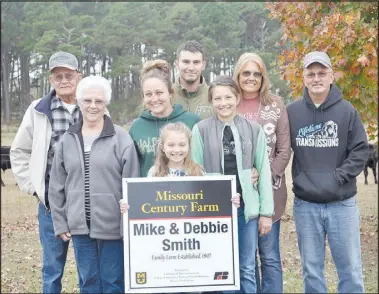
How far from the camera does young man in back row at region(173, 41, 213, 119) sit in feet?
18.4

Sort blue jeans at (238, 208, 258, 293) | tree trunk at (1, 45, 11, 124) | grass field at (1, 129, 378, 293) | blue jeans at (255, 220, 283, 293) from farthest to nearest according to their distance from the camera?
tree trunk at (1, 45, 11, 124) → grass field at (1, 129, 378, 293) → blue jeans at (255, 220, 283, 293) → blue jeans at (238, 208, 258, 293)

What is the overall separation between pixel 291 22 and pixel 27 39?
3927 cm

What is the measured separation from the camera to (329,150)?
5.05m

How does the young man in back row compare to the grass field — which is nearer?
the young man in back row

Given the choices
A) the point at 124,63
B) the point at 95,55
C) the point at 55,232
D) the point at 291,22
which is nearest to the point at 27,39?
the point at 95,55

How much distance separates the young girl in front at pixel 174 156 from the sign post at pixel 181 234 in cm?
11

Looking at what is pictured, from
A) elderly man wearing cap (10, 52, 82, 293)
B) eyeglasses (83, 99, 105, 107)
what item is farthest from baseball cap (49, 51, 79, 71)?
eyeglasses (83, 99, 105, 107)

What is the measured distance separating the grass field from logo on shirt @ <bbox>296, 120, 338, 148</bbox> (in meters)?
2.98

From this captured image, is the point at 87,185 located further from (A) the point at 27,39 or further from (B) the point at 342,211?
(A) the point at 27,39

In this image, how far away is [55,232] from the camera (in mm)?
4934

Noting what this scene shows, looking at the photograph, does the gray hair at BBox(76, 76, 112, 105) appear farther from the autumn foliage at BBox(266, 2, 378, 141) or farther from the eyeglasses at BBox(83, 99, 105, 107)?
the autumn foliage at BBox(266, 2, 378, 141)

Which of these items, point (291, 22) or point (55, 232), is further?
point (291, 22)

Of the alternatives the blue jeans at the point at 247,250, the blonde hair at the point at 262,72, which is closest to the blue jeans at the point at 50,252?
the blue jeans at the point at 247,250

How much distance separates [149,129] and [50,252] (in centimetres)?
142
